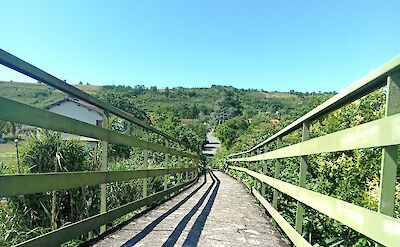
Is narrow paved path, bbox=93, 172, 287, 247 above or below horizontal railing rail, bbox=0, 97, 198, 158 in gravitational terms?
below

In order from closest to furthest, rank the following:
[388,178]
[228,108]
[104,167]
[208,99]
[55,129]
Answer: [388,178]
[55,129]
[104,167]
[228,108]
[208,99]

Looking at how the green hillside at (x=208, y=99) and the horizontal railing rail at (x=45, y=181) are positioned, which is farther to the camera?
the green hillside at (x=208, y=99)

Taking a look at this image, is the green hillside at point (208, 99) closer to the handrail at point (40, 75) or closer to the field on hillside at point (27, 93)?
the field on hillside at point (27, 93)

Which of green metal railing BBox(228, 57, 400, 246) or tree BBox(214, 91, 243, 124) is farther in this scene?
tree BBox(214, 91, 243, 124)

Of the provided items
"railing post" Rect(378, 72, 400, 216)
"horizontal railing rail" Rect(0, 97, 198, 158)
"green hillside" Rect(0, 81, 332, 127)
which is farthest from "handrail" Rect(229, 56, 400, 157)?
"green hillside" Rect(0, 81, 332, 127)

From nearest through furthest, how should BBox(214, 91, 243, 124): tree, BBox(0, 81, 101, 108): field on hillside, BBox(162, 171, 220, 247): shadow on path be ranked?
BBox(0, 81, 101, 108): field on hillside
BBox(162, 171, 220, 247): shadow on path
BBox(214, 91, 243, 124): tree

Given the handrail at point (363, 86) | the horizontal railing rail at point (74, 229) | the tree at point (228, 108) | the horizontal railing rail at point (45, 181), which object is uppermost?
the tree at point (228, 108)

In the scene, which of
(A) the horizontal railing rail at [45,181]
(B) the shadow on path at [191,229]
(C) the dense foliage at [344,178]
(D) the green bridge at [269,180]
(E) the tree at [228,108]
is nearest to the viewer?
(D) the green bridge at [269,180]

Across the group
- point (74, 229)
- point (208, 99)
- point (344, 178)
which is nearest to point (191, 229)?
point (74, 229)

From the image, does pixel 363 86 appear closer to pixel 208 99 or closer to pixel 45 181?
pixel 45 181

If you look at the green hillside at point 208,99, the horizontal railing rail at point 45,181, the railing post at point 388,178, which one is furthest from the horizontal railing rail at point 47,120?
the green hillside at point 208,99

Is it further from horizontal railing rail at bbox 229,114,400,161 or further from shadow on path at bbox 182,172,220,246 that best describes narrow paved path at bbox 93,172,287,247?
horizontal railing rail at bbox 229,114,400,161

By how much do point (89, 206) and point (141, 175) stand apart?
3.21 feet

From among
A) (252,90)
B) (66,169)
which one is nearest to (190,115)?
(252,90)
